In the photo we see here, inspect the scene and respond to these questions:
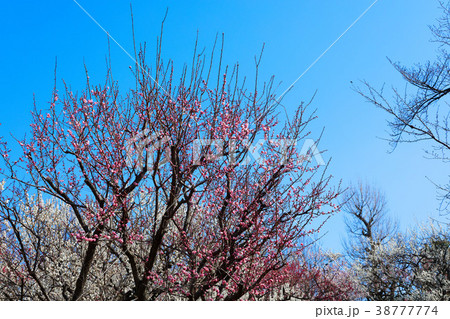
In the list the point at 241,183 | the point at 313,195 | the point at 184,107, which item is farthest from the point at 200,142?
the point at 313,195

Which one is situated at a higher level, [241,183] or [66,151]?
[66,151]

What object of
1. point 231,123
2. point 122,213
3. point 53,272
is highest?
point 231,123

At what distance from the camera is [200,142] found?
5055 millimetres

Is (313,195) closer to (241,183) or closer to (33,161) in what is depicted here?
(241,183)

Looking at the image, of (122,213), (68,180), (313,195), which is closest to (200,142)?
(122,213)
